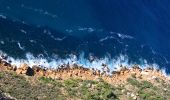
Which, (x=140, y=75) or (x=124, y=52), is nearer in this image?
(x=140, y=75)

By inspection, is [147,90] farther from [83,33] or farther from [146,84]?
[83,33]

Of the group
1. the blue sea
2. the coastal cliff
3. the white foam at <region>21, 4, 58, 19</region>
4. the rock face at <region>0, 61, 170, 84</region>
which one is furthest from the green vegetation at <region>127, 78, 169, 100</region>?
the white foam at <region>21, 4, 58, 19</region>

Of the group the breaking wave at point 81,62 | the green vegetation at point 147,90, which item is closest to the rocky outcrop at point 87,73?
the breaking wave at point 81,62

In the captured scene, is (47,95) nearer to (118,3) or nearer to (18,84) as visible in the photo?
(18,84)

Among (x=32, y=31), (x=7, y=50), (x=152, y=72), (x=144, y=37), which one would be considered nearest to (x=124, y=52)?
(x=152, y=72)

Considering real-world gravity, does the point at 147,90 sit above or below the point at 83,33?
below

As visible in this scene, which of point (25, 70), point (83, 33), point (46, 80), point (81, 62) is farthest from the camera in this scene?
point (83, 33)

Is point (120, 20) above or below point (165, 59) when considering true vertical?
above

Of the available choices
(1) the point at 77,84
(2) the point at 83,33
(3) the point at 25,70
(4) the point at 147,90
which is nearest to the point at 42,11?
(2) the point at 83,33
